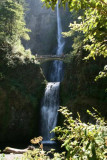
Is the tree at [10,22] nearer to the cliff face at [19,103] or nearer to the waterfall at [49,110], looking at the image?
the cliff face at [19,103]

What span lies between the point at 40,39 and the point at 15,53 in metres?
27.1

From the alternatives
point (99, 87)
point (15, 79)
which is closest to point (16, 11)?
point (15, 79)

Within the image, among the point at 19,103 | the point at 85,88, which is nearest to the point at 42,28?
the point at 19,103

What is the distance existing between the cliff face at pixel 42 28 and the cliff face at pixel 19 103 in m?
23.8

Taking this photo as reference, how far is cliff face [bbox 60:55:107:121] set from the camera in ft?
43.0

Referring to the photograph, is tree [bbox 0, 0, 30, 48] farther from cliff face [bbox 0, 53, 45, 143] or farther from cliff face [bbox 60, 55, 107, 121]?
cliff face [bbox 60, 55, 107, 121]

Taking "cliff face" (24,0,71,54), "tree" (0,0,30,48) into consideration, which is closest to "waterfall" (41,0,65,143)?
"tree" (0,0,30,48)

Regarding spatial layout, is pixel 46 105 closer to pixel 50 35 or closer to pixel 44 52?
pixel 44 52

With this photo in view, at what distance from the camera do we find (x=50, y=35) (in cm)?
4753

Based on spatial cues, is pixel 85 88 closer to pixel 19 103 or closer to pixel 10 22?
pixel 19 103

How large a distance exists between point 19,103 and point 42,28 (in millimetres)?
36366

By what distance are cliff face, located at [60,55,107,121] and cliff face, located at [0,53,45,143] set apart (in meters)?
4.42

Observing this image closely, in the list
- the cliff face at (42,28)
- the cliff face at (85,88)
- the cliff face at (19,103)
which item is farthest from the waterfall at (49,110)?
the cliff face at (42,28)

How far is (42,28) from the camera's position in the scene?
162ft
